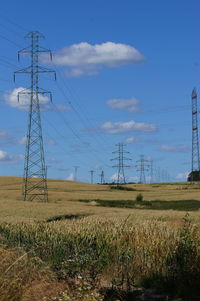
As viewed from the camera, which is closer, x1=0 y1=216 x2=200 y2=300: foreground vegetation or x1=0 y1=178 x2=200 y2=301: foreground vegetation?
x1=0 y1=178 x2=200 y2=301: foreground vegetation

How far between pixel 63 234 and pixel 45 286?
5508 millimetres

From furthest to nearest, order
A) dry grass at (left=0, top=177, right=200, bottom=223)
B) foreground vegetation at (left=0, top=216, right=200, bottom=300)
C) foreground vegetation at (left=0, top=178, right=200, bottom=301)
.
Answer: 1. dry grass at (left=0, top=177, right=200, bottom=223)
2. foreground vegetation at (left=0, top=216, right=200, bottom=300)
3. foreground vegetation at (left=0, top=178, right=200, bottom=301)

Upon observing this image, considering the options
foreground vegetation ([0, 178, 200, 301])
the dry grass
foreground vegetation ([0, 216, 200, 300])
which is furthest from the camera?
the dry grass

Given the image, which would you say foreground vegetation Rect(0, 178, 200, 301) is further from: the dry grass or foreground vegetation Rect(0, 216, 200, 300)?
the dry grass

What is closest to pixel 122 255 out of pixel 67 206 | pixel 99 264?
pixel 99 264

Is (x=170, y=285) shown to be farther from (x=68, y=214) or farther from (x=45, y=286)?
(x=68, y=214)

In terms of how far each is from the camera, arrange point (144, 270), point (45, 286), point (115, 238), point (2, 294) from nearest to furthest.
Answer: point (2, 294) → point (45, 286) → point (144, 270) → point (115, 238)

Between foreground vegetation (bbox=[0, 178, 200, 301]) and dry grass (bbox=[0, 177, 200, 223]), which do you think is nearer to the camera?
foreground vegetation (bbox=[0, 178, 200, 301])

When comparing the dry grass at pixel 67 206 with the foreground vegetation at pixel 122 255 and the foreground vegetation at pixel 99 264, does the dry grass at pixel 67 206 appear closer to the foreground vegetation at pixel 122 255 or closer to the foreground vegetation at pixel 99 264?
the foreground vegetation at pixel 122 255

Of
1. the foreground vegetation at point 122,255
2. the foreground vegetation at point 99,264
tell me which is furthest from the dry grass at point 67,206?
the foreground vegetation at point 99,264

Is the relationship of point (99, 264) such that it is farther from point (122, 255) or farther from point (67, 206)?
point (67, 206)

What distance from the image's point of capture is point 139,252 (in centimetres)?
1279

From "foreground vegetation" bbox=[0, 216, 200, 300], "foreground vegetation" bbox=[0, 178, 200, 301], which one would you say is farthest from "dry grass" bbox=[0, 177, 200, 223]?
"foreground vegetation" bbox=[0, 178, 200, 301]

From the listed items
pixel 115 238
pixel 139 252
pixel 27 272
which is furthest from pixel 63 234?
pixel 27 272
